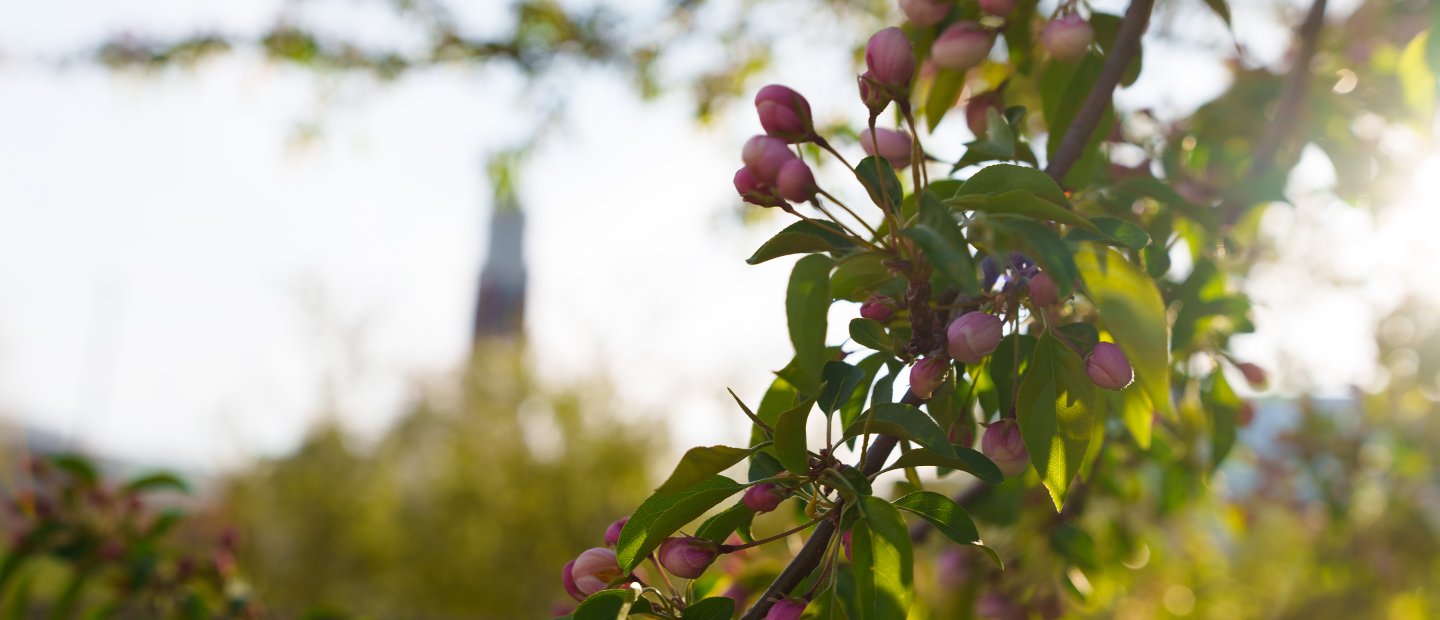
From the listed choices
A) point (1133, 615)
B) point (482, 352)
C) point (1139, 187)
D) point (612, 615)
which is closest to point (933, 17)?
point (1139, 187)

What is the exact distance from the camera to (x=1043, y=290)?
0.34 m

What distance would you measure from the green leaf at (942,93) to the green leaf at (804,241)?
21 cm

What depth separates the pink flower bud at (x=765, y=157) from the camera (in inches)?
13.9

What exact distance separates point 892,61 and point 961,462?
14 centimetres

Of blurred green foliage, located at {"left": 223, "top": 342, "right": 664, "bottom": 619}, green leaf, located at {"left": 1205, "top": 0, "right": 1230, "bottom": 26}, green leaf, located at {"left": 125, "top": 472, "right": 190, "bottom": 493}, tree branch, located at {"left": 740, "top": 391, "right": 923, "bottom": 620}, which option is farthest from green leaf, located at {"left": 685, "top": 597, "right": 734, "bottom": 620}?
blurred green foliage, located at {"left": 223, "top": 342, "right": 664, "bottom": 619}

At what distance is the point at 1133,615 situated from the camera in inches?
73.8

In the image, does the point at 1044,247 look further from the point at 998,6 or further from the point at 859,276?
the point at 998,6

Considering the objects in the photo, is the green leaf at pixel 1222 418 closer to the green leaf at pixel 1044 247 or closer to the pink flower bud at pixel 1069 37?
the pink flower bud at pixel 1069 37

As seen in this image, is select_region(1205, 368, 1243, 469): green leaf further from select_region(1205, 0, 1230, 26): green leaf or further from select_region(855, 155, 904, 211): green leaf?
select_region(855, 155, 904, 211): green leaf

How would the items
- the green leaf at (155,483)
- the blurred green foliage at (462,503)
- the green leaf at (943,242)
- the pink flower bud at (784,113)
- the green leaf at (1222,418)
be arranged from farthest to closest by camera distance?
the blurred green foliage at (462,503) → the green leaf at (155,483) → the green leaf at (1222,418) → the pink flower bud at (784,113) → the green leaf at (943,242)

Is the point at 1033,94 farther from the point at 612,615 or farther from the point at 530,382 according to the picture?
the point at 530,382

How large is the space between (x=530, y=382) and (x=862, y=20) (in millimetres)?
3233

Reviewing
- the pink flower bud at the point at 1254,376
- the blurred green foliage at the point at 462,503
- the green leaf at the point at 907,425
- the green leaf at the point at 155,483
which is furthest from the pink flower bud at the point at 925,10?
the blurred green foliage at the point at 462,503

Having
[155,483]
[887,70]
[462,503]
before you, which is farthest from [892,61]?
[462,503]
